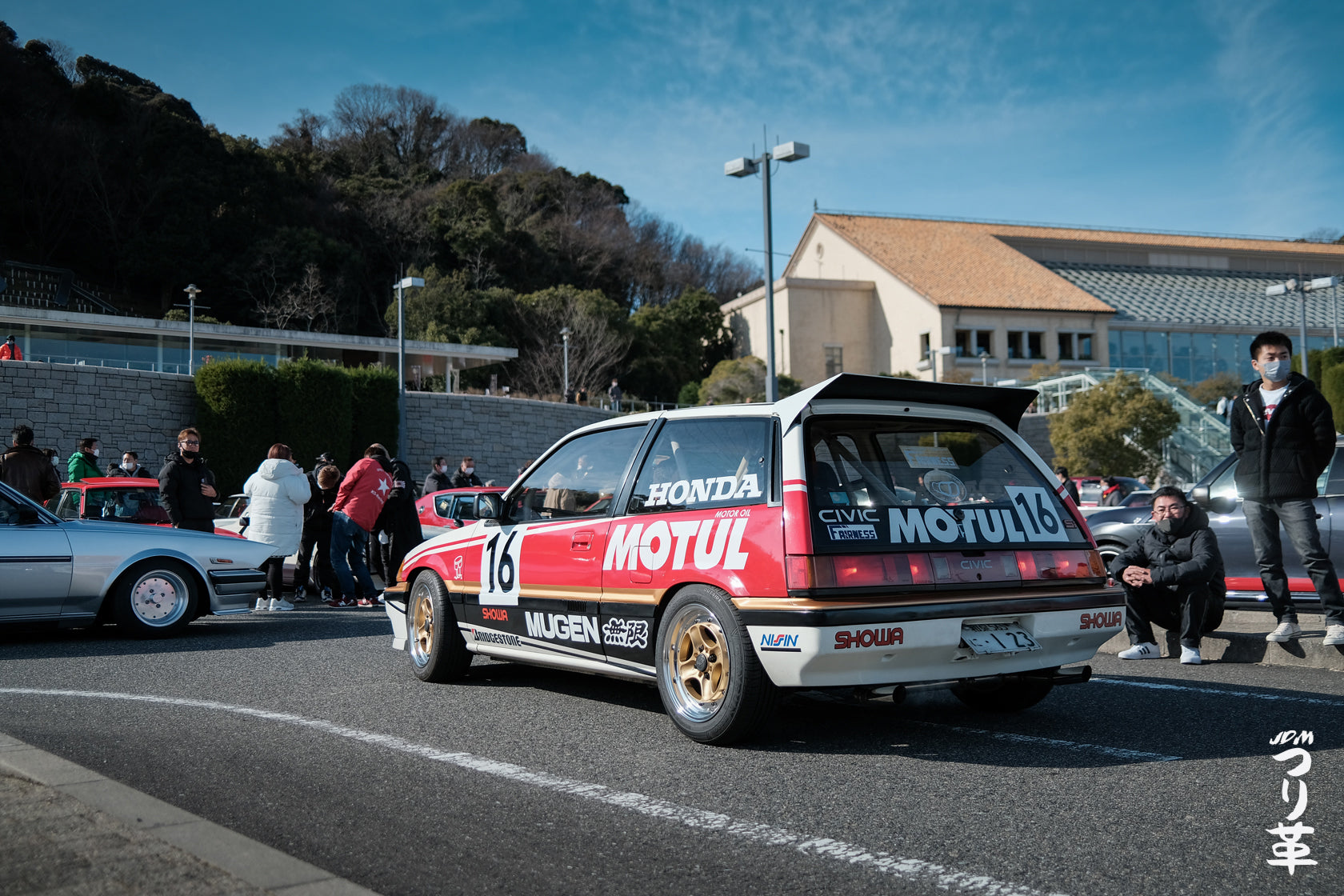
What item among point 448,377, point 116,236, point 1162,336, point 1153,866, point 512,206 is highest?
point 512,206

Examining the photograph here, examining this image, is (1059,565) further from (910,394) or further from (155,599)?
(155,599)

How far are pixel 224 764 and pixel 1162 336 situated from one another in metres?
66.6

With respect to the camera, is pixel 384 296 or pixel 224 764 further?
pixel 384 296

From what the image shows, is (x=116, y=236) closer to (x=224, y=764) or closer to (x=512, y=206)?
(x=512, y=206)

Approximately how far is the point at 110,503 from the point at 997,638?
1146 cm

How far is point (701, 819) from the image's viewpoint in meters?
4.01

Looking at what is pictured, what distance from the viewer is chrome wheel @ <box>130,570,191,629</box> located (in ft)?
31.1

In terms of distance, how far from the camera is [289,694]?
22.1 ft

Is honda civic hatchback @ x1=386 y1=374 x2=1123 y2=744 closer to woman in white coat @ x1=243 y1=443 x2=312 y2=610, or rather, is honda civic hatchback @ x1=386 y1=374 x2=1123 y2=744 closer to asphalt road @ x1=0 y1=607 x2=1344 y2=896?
asphalt road @ x1=0 y1=607 x2=1344 y2=896

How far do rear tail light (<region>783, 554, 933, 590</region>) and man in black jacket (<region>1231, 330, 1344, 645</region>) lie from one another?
3.45 meters

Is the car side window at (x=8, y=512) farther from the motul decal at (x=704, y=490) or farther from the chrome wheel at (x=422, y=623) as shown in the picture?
the motul decal at (x=704, y=490)

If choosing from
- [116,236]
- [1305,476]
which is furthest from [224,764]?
[116,236]

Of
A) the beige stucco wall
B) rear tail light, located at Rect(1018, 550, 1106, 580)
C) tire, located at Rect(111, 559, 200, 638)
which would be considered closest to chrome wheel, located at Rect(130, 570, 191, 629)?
tire, located at Rect(111, 559, 200, 638)

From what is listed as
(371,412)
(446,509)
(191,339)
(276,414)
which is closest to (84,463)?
(446,509)
